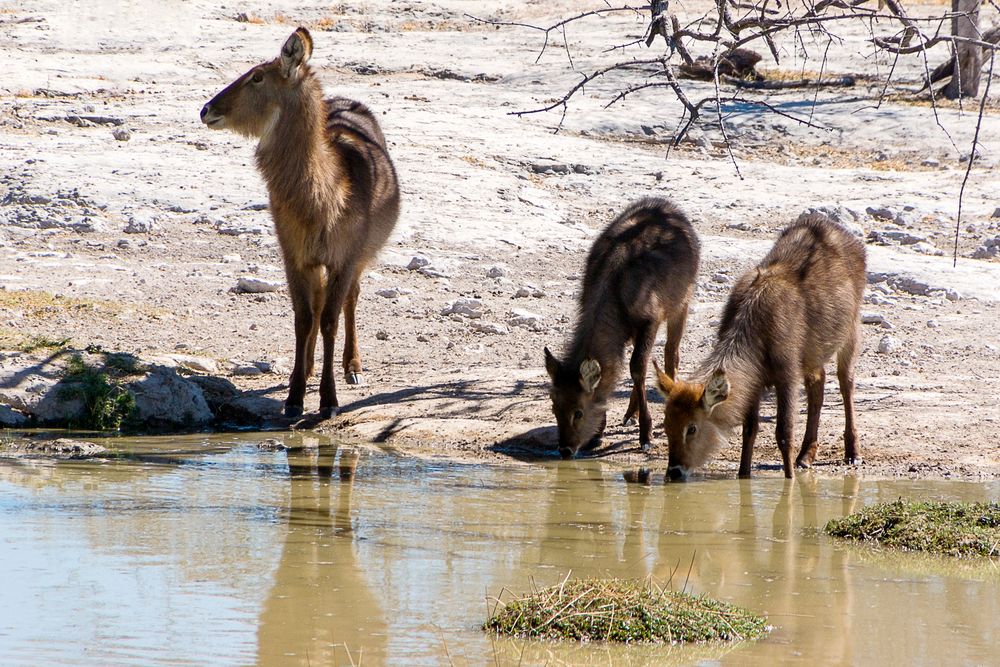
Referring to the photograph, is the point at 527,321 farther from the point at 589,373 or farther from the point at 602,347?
the point at 589,373

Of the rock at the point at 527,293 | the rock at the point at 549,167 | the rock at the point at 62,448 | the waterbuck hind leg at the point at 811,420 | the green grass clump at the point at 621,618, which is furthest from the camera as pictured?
the rock at the point at 549,167

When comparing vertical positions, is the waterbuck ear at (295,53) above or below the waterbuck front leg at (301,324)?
above

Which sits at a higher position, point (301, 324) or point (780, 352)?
point (780, 352)

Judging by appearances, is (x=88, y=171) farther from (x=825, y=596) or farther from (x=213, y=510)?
(x=825, y=596)

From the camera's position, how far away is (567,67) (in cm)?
2192

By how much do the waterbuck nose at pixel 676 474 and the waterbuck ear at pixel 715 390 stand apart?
41 centimetres

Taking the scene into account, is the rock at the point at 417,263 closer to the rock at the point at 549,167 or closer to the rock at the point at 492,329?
the rock at the point at 492,329

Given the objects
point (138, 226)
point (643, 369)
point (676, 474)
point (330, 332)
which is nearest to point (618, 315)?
point (643, 369)

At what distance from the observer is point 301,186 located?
9.69 meters

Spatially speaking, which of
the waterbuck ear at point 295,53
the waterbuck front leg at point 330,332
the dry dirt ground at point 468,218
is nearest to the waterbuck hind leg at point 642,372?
the dry dirt ground at point 468,218

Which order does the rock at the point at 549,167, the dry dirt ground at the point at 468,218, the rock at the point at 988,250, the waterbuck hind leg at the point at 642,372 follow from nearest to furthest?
the waterbuck hind leg at the point at 642,372
the dry dirt ground at the point at 468,218
the rock at the point at 988,250
the rock at the point at 549,167

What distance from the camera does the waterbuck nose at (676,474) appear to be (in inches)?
308

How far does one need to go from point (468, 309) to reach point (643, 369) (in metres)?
3.55

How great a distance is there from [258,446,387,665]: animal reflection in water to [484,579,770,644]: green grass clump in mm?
517
